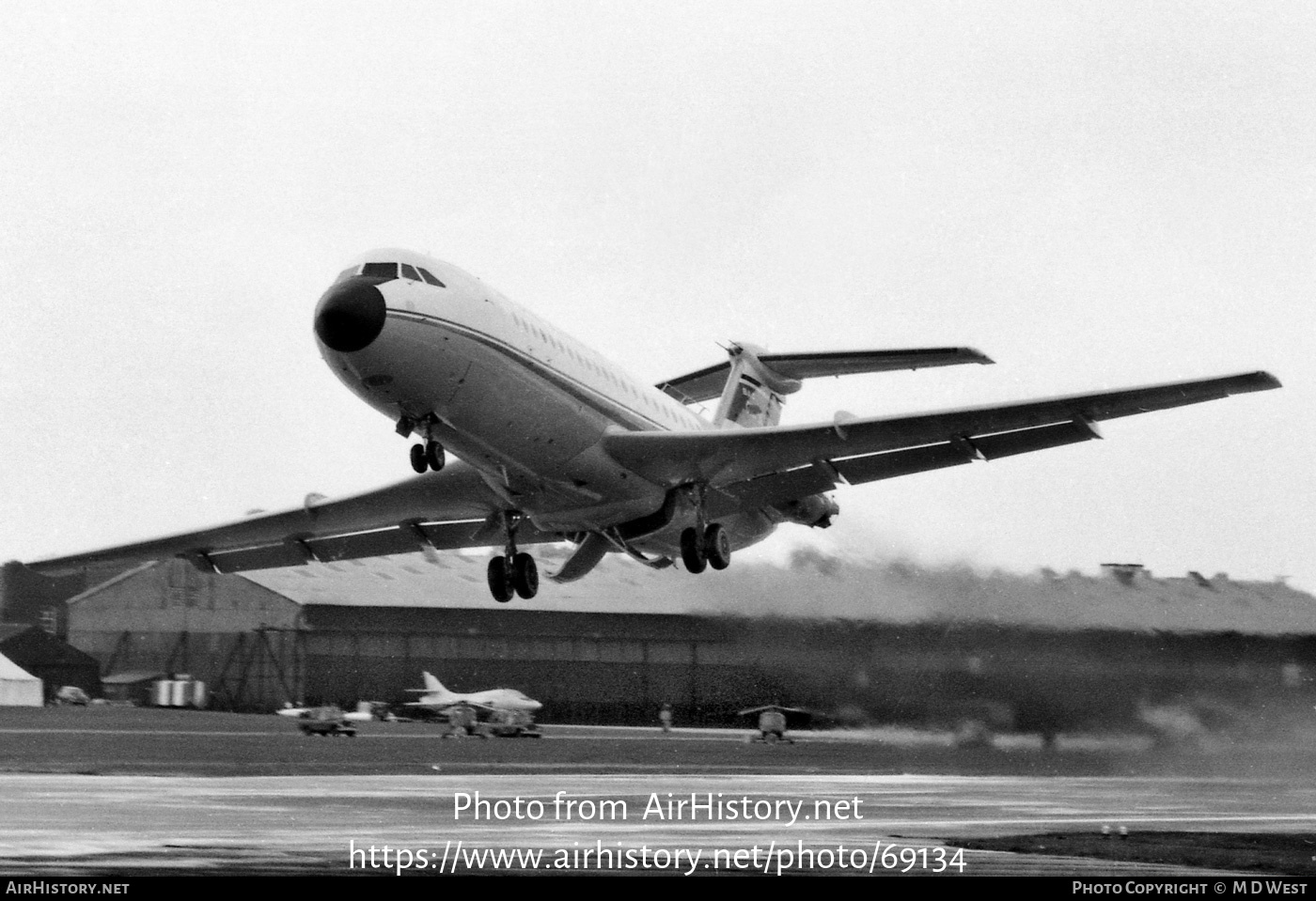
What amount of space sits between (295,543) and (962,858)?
1979cm

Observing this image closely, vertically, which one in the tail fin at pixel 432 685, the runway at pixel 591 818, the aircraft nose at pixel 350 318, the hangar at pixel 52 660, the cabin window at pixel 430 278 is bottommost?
the runway at pixel 591 818

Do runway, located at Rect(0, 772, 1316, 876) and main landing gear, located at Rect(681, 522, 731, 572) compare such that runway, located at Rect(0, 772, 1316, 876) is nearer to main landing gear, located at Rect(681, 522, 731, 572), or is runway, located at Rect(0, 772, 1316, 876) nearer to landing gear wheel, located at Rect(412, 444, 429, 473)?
main landing gear, located at Rect(681, 522, 731, 572)

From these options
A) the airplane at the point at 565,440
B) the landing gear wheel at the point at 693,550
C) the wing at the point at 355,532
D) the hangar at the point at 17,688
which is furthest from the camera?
the hangar at the point at 17,688

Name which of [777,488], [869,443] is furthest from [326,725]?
[869,443]

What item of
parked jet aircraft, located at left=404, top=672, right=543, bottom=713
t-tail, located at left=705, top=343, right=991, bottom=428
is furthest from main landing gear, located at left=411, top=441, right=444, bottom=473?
parked jet aircraft, located at left=404, top=672, right=543, bottom=713

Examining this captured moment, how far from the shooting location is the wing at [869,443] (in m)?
28.2

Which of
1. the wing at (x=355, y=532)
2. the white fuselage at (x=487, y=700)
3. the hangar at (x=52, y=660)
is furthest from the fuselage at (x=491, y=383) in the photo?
the hangar at (x=52, y=660)

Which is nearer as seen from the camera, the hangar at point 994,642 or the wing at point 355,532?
the wing at point 355,532

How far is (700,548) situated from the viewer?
30453 millimetres

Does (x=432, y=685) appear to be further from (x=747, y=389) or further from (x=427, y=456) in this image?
(x=427, y=456)

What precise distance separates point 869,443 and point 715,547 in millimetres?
3441

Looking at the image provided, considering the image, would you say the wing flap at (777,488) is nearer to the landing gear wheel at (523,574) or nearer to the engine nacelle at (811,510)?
the engine nacelle at (811,510)

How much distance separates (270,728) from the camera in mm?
49156

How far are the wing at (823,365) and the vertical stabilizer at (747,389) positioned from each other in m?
0.21
